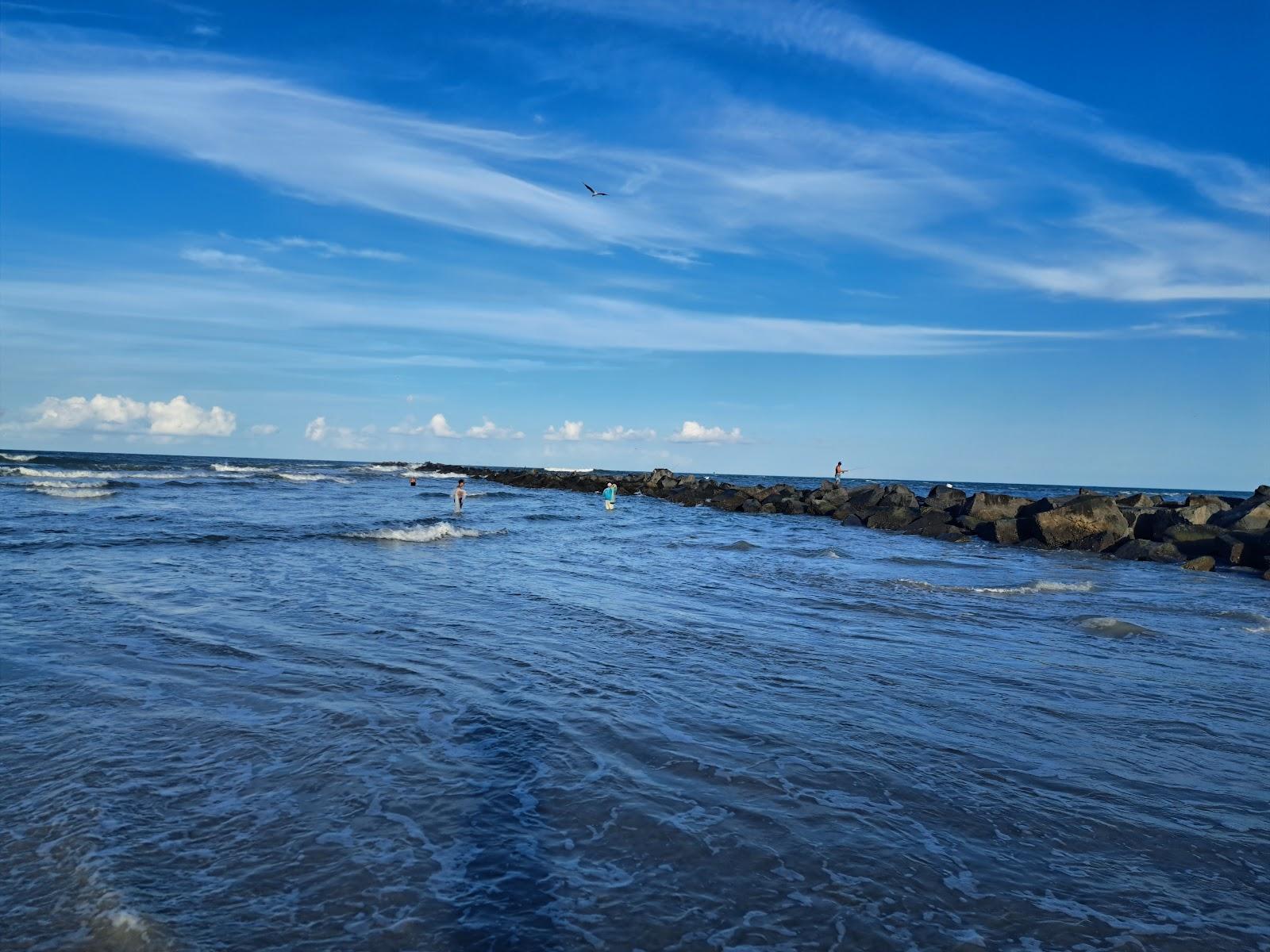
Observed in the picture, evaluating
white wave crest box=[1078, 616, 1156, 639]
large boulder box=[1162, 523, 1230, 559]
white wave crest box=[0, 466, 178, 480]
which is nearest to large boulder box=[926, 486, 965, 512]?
large boulder box=[1162, 523, 1230, 559]

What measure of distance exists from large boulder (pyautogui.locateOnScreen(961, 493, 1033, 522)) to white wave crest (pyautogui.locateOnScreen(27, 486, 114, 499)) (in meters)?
35.0

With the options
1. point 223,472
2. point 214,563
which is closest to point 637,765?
point 214,563

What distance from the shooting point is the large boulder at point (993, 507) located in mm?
30219

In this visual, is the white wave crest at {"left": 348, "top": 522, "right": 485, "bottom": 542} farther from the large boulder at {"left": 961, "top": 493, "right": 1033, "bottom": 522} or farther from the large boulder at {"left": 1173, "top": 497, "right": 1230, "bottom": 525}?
the large boulder at {"left": 1173, "top": 497, "right": 1230, "bottom": 525}

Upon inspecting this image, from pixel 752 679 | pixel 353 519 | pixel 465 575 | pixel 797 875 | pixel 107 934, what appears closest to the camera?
pixel 107 934

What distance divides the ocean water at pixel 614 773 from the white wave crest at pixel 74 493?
72.4ft

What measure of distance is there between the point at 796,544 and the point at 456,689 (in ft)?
58.8

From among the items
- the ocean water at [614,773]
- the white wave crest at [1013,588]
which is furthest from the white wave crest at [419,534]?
the white wave crest at [1013,588]

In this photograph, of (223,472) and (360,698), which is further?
(223,472)

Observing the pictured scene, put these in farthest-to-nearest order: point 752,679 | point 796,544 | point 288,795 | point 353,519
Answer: point 353,519 < point 796,544 < point 752,679 < point 288,795

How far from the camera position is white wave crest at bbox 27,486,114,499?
3138 cm

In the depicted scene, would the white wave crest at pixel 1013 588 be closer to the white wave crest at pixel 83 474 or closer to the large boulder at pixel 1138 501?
the large boulder at pixel 1138 501

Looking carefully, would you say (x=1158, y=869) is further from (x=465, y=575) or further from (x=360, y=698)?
(x=465, y=575)

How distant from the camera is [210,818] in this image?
14.6 feet
